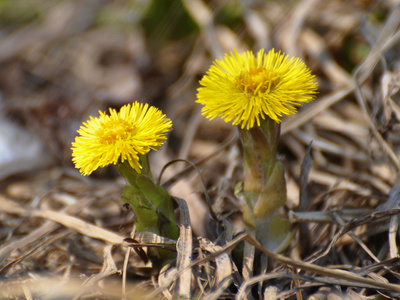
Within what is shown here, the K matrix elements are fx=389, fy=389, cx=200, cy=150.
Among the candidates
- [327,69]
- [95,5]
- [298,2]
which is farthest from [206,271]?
[95,5]

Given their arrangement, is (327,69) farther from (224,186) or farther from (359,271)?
(359,271)

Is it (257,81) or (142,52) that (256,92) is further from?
(142,52)

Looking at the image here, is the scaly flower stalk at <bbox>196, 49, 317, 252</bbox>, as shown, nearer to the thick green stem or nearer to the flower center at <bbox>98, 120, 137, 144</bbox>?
the thick green stem

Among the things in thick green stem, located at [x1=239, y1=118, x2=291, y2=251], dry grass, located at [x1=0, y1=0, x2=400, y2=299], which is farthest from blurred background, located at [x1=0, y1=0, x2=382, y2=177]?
thick green stem, located at [x1=239, y1=118, x2=291, y2=251]

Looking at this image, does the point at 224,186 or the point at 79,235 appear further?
the point at 224,186

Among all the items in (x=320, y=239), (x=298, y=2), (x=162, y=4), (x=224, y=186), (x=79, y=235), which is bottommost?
(x=320, y=239)

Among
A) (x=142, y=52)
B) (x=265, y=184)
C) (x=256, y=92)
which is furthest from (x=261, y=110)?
(x=142, y=52)

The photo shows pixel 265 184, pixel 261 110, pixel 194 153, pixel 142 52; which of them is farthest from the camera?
pixel 142 52

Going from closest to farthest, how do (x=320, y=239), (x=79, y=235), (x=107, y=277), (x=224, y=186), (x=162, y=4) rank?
(x=107, y=277), (x=320, y=239), (x=79, y=235), (x=224, y=186), (x=162, y=4)
